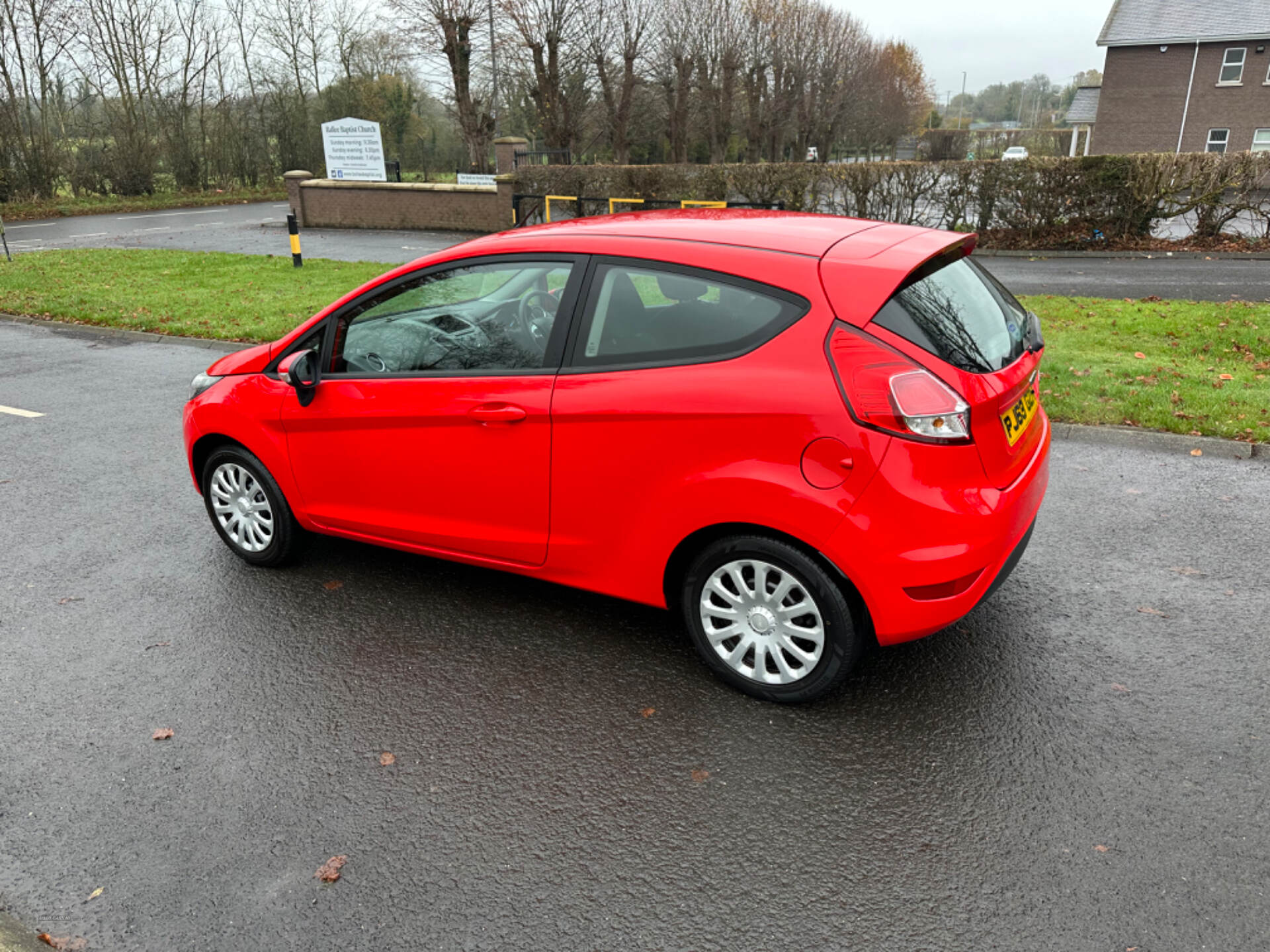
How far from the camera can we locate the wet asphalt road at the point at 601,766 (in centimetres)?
256

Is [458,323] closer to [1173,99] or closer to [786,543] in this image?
[786,543]

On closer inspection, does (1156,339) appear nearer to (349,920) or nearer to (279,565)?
(279,565)

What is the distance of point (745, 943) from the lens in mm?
2445

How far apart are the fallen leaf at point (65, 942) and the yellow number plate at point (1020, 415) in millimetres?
3248

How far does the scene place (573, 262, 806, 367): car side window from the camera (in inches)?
129

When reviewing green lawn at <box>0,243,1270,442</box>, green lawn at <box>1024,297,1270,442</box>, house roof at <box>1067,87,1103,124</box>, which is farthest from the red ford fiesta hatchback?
house roof at <box>1067,87,1103,124</box>

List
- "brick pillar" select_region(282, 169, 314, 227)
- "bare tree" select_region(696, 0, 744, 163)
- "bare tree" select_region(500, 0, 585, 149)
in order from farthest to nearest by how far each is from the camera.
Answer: "bare tree" select_region(696, 0, 744, 163) → "bare tree" select_region(500, 0, 585, 149) → "brick pillar" select_region(282, 169, 314, 227)

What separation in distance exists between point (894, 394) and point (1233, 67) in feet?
159

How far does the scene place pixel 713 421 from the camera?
3.25m

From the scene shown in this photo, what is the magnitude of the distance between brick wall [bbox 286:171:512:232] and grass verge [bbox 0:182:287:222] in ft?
37.8

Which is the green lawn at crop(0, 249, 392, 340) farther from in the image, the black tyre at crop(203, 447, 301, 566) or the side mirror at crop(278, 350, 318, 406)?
the side mirror at crop(278, 350, 318, 406)

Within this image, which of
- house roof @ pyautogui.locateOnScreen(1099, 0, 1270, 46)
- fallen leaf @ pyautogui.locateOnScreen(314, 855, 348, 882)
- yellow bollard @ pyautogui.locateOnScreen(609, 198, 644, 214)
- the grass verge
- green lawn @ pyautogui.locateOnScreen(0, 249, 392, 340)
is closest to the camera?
fallen leaf @ pyautogui.locateOnScreen(314, 855, 348, 882)

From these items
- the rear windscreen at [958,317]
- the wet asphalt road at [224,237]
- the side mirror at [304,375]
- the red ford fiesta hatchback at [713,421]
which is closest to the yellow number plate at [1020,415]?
the red ford fiesta hatchback at [713,421]

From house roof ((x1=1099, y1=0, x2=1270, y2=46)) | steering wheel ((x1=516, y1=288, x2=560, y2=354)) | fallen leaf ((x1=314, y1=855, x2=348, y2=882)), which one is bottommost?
fallen leaf ((x1=314, y1=855, x2=348, y2=882))
